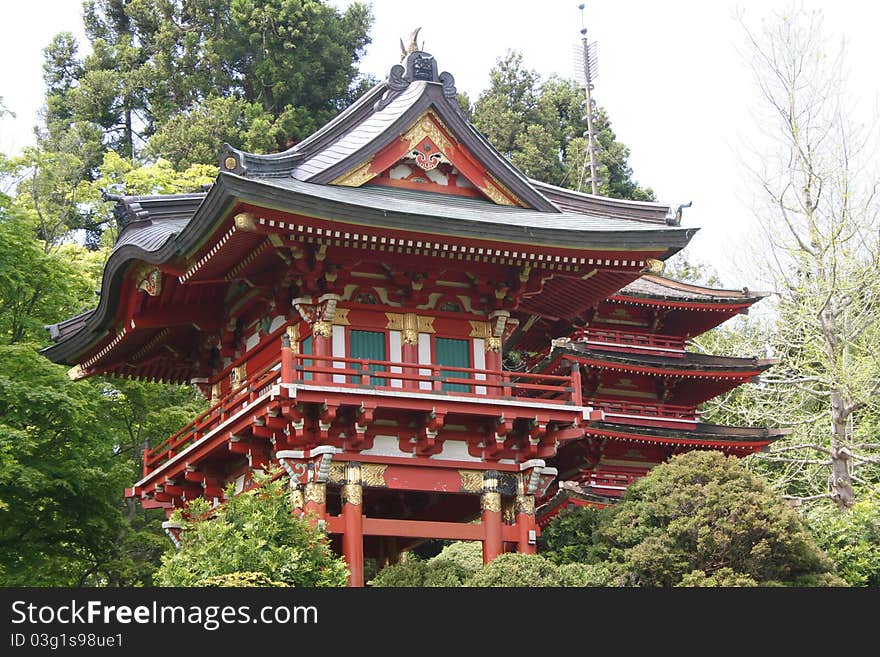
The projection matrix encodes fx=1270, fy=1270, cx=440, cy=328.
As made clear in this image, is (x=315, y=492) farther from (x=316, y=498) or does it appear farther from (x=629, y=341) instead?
A: (x=629, y=341)

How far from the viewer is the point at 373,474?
21.3 m

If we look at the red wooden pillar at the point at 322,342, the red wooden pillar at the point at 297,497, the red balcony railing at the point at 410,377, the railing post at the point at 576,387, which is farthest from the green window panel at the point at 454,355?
the red wooden pillar at the point at 297,497

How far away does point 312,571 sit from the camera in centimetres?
1777

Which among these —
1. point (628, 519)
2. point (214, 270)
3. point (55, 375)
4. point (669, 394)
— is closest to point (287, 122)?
point (669, 394)

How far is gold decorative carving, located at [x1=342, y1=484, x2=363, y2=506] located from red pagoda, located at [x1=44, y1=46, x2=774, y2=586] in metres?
0.04

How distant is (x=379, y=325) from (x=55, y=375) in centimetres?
772

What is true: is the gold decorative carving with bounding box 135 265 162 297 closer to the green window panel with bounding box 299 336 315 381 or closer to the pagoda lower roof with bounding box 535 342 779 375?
the green window panel with bounding box 299 336 315 381

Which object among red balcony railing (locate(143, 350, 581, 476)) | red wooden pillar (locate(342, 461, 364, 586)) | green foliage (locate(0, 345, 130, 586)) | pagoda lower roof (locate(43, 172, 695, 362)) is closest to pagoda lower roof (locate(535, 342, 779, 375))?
pagoda lower roof (locate(43, 172, 695, 362))

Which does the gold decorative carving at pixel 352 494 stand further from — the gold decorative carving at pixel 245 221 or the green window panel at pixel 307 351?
the gold decorative carving at pixel 245 221

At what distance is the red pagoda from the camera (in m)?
20.6

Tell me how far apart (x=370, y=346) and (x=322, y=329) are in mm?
1034

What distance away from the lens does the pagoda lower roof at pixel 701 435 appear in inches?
1252

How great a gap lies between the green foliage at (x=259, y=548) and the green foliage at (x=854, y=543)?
36.1 ft

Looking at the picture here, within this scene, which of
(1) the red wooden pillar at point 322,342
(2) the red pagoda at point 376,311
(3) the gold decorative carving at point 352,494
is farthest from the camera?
(1) the red wooden pillar at point 322,342
